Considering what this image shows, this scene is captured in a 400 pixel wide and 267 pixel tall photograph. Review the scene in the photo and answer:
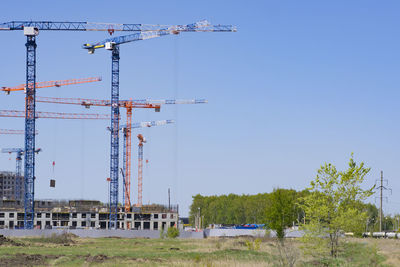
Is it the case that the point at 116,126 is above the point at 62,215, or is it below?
above

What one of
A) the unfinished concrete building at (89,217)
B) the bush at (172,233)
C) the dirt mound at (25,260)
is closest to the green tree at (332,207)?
the dirt mound at (25,260)

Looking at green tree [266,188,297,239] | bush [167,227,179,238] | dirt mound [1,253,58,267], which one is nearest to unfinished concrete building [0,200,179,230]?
bush [167,227,179,238]

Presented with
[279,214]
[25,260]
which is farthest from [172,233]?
[25,260]

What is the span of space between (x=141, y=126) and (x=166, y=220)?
48727 mm

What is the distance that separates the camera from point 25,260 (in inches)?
1590

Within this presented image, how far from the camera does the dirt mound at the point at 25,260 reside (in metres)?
38.4

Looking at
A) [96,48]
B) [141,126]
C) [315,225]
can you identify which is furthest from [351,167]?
[141,126]

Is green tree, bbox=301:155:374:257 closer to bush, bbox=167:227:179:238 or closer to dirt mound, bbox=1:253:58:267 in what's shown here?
dirt mound, bbox=1:253:58:267

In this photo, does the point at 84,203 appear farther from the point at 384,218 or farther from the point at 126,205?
the point at 384,218

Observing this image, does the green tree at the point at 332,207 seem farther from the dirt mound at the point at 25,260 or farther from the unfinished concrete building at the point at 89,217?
the unfinished concrete building at the point at 89,217

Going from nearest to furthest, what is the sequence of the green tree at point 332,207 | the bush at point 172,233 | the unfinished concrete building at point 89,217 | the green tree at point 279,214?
the green tree at point 332,207 → the green tree at point 279,214 → the bush at point 172,233 → the unfinished concrete building at point 89,217

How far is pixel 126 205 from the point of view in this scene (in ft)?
539

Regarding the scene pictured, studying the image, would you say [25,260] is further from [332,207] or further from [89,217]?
[89,217]

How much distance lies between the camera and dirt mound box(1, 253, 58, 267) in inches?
1512
